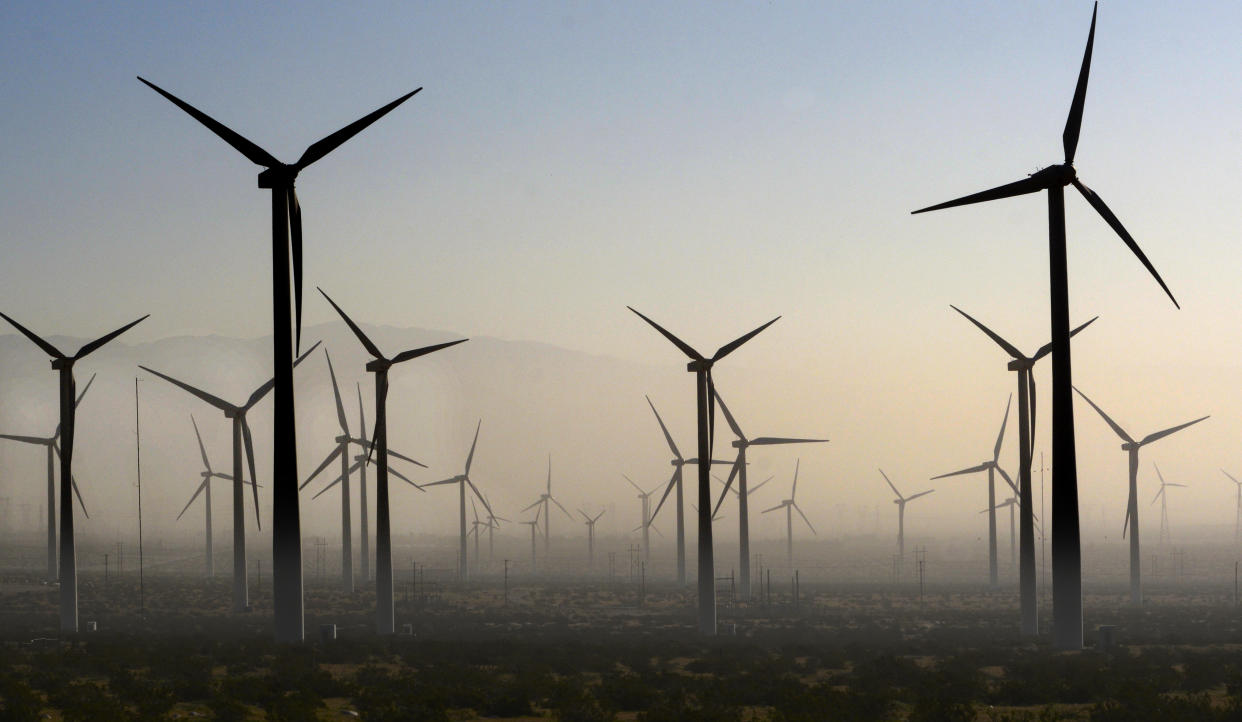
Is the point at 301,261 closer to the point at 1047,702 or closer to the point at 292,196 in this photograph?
the point at 292,196

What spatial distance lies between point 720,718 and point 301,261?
3047cm

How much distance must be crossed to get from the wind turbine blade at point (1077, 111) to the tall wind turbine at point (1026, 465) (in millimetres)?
11045

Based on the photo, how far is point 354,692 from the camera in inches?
1687

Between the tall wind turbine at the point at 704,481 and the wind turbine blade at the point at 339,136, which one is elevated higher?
the wind turbine blade at the point at 339,136

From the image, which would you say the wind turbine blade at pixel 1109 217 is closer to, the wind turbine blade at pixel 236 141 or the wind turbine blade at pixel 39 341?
the wind turbine blade at pixel 236 141

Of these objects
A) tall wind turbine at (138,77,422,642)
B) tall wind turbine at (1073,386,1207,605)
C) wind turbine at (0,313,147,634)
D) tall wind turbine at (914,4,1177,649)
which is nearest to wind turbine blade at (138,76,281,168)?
tall wind turbine at (138,77,422,642)

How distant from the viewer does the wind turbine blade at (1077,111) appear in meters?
60.9

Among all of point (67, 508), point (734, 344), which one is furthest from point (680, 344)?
point (67, 508)

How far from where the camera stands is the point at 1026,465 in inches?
2518

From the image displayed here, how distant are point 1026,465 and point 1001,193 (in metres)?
13.0

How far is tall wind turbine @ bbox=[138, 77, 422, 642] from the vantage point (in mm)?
54969

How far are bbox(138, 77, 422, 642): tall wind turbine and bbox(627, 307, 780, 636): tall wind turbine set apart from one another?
22.5 metres

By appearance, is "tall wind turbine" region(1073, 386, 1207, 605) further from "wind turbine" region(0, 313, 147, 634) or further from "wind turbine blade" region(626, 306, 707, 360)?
"wind turbine" region(0, 313, 147, 634)

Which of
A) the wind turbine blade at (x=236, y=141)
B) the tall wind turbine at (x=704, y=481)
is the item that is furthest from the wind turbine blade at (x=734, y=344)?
the wind turbine blade at (x=236, y=141)
